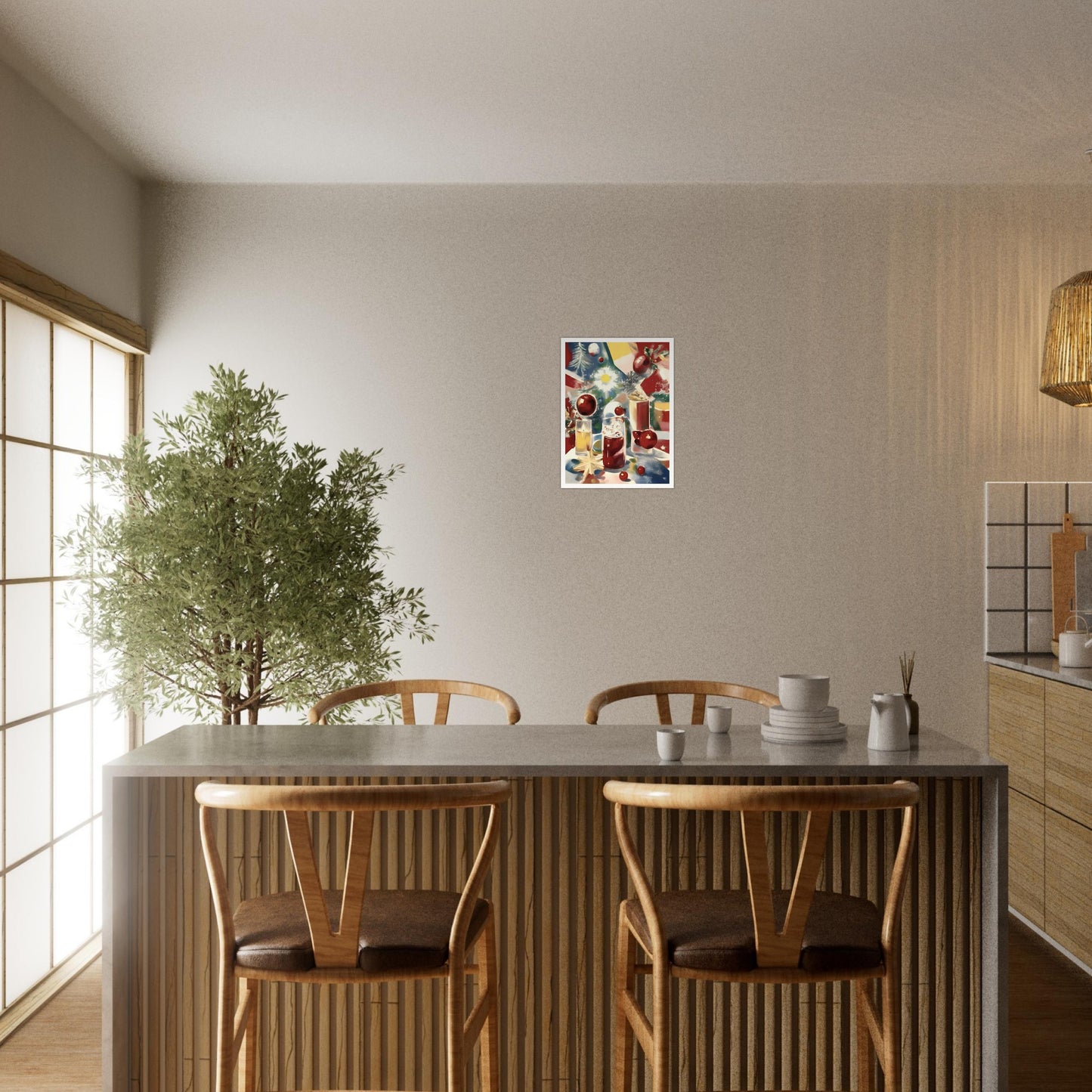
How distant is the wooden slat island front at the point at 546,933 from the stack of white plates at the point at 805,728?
0.03 metres

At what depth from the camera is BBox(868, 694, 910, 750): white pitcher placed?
215cm

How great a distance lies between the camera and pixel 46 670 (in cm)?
349

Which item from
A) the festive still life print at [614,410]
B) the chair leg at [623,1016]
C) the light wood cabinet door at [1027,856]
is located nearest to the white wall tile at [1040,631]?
the light wood cabinet door at [1027,856]

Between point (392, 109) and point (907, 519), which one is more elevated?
point (392, 109)

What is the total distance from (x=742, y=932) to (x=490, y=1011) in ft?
1.71

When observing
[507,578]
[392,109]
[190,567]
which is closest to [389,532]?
[507,578]

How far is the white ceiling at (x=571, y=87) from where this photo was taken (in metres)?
2.91

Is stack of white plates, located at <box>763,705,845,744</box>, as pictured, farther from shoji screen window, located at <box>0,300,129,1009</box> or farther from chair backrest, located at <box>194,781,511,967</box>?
shoji screen window, located at <box>0,300,129,1009</box>

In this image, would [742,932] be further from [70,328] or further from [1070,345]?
[70,328]

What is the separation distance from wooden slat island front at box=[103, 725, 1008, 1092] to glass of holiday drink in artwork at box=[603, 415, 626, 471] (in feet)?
6.81

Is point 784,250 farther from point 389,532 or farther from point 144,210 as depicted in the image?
point 144,210

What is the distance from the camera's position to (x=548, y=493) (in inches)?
166

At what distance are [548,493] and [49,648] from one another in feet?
6.09

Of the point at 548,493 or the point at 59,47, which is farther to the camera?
the point at 548,493
